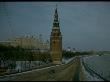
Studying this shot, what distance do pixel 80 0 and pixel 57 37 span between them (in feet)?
173

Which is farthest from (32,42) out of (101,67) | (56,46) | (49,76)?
(49,76)

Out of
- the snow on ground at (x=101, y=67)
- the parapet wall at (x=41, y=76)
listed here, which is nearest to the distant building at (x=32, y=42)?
the snow on ground at (x=101, y=67)

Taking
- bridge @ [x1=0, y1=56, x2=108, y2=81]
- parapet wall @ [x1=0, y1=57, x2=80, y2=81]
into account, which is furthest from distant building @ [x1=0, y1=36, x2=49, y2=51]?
parapet wall @ [x1=0, y1=57, x2=80, y2=81]

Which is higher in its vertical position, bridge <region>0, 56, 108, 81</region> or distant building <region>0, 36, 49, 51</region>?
distant building <region>0, 36, 49, 51</region>

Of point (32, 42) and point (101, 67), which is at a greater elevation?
point (32, 42)

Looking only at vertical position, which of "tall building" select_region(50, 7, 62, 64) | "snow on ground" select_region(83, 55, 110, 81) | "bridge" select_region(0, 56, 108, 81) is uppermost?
"tall building" select_region(50, 7, 62, 64)

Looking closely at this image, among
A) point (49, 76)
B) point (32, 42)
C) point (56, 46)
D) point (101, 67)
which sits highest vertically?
point (32, 42)

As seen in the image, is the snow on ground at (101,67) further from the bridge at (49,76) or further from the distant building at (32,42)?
the distant building at (32,42)

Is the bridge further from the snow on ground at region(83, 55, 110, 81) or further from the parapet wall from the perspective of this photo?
the snow on ground at region(83, 55, 110, 81)

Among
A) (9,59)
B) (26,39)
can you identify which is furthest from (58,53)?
(26,39)

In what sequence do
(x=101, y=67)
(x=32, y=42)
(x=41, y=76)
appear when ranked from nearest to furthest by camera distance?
(x=41, y=76) → (x=101, y=67) → (x=32, y=42)

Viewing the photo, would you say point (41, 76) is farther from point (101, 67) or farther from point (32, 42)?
point (32, 42)

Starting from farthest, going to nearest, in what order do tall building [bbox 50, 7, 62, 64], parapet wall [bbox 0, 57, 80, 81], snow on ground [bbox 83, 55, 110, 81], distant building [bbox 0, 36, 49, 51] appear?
distant building [bbox 0, 36, 49, 51] → tall building [bbox 50, 7, 62, 64] → snow on ground [bbox 83, 55, 110, 81] → parapet wall [bbox 0, 57, 80, 81]

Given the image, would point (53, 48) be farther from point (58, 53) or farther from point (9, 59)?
point (9, 59)
